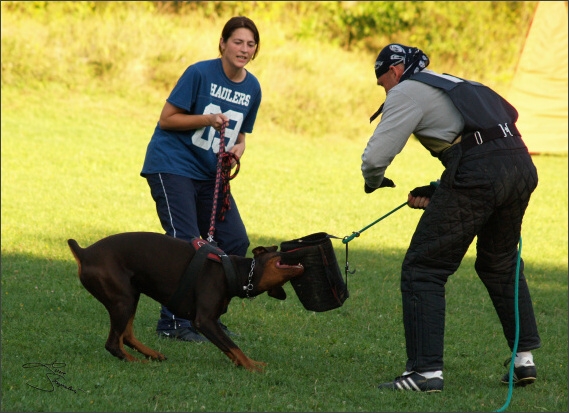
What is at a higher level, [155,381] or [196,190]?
[196,190]

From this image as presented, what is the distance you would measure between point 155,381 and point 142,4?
18.6 meters

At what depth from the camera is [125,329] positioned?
5.32 metres

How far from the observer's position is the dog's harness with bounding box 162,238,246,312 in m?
5.18

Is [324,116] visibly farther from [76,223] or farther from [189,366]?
[189,366]

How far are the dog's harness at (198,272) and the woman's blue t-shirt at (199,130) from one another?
2.99ft

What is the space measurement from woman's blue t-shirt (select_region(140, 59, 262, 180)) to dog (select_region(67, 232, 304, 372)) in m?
0.84

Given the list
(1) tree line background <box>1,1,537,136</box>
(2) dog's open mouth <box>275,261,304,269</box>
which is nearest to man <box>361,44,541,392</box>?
(2) dog's open mouth <box>275,261,304,269</box>

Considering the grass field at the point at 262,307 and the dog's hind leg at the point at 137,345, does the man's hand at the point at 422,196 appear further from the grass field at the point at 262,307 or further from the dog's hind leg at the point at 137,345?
the dog's hind leg at the point at 137,345

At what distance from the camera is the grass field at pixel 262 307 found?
4.83 metres

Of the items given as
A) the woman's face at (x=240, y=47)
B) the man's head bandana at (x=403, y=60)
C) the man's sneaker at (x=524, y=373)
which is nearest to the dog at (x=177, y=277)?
the man's head bandana at (x=403, y=60)

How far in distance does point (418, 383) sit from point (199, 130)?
2.34 m

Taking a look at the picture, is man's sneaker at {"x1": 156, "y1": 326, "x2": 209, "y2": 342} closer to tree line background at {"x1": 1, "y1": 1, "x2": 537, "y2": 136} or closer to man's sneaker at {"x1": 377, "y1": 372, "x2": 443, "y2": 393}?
man's sneaker at {"x1": 377, "y1": 372, "x2": 443, "y2": 393}

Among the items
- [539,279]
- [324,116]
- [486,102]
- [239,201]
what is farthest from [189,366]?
[324,116]

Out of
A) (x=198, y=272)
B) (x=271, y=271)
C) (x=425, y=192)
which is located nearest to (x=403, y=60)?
(x=425, y=192)
